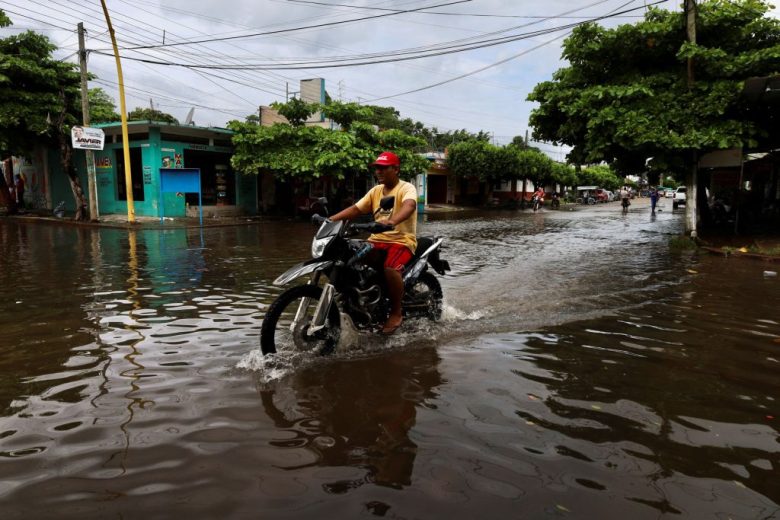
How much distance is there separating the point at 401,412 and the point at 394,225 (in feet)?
6.28

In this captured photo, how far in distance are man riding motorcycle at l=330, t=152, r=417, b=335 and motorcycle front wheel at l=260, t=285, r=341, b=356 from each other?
659 mm

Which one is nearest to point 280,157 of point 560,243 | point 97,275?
point 560,243

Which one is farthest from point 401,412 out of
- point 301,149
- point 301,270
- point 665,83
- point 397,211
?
point 301,149

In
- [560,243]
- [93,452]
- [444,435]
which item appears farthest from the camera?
[560,243]

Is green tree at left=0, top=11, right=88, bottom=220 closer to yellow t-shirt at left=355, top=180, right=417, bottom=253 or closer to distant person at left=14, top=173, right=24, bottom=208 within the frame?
distant person at left=14, top=173, right=24, bottom=208

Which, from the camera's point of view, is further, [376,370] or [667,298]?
[667,298]

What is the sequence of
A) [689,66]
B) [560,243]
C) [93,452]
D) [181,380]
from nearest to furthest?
[93,452] < [181,380] < [689,66] < [560,243]

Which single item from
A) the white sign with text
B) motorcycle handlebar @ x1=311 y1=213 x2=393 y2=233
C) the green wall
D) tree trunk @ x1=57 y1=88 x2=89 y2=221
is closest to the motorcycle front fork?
motorcycle handlebar @ x1=311 y1=213 x2=393 y2=233

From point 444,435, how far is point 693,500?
1.29m

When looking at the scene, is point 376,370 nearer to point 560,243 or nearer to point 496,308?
point 496,308

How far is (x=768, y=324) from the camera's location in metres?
5.86

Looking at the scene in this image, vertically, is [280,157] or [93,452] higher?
[280,157]

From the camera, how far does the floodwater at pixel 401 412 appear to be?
2.49m

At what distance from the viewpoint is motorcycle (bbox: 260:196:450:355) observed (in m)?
4.24
